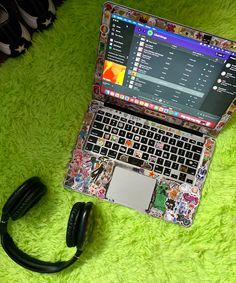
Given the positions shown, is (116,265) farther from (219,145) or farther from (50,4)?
(50,4)

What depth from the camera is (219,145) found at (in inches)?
42.6

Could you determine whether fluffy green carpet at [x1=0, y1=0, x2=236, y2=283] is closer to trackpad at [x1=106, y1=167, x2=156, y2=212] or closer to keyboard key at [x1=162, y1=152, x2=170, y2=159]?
trackpad at [x1=106, y1=167, x2=156, y2=212]

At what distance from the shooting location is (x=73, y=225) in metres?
0.93

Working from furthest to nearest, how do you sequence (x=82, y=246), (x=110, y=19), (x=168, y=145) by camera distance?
(x=168, y=145) → (x=82, y=246) → (x=110, y=19)

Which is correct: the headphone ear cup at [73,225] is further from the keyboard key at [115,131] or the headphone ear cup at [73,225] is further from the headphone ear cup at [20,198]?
the keyboard key at [115,131]

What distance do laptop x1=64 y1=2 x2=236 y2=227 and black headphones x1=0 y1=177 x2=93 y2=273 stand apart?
0.31 feet

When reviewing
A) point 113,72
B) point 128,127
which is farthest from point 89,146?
point 113,72

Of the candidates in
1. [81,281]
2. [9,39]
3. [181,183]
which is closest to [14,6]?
[9,39]

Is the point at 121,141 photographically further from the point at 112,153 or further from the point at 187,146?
the point at 187,146

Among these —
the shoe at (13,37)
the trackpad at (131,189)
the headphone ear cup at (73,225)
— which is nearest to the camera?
the headphone ear cup at (73,225)

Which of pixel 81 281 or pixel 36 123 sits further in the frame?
pixel 36 123

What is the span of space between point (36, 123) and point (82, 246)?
1.30 feet

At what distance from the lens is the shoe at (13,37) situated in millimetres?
1136

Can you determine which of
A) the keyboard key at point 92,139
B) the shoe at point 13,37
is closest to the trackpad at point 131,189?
the keyboard key at point 92,139
